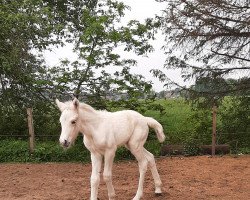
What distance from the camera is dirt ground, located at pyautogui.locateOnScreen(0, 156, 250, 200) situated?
728cm

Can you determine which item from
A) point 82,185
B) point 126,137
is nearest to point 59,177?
point 82,185

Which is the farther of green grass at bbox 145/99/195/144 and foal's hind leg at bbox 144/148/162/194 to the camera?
green grass at bbox 145/99/195/144

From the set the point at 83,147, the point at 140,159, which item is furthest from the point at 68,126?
the point at 83,147

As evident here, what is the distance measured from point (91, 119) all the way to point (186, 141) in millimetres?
6838

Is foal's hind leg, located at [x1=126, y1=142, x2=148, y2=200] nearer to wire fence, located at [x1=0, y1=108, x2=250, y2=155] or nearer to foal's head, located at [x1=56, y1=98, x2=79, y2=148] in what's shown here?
foal's head, located at [x1=56, y1=98, x2=79, y2=148]

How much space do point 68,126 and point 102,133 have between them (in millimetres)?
653

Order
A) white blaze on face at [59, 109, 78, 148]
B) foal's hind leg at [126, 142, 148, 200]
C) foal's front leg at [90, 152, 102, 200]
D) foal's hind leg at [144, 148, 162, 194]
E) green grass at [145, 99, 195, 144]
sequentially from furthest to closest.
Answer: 1. green grass at [145, 99, 195, 144]
2. foal's hind leg at [144, 148, 162, 194]
3. foal's hind leg at [126, 142, 148, 200]
4. foal's front leg at [90, 152, 102, 200]
5. white blaze on face at [59, 109, 78, 148]

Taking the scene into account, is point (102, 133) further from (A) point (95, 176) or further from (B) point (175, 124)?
(B) point (175, 124)

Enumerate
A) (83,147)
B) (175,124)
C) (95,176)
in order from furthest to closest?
(175,124), (83,147), (95,176)

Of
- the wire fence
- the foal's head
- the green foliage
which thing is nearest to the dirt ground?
the green foliage

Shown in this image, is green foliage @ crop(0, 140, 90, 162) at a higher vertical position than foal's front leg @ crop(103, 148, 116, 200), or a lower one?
lower

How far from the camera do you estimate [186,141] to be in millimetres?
12430

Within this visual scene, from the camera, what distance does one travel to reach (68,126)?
18.5 ft

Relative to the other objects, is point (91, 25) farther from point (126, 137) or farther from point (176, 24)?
point (126, 137)
